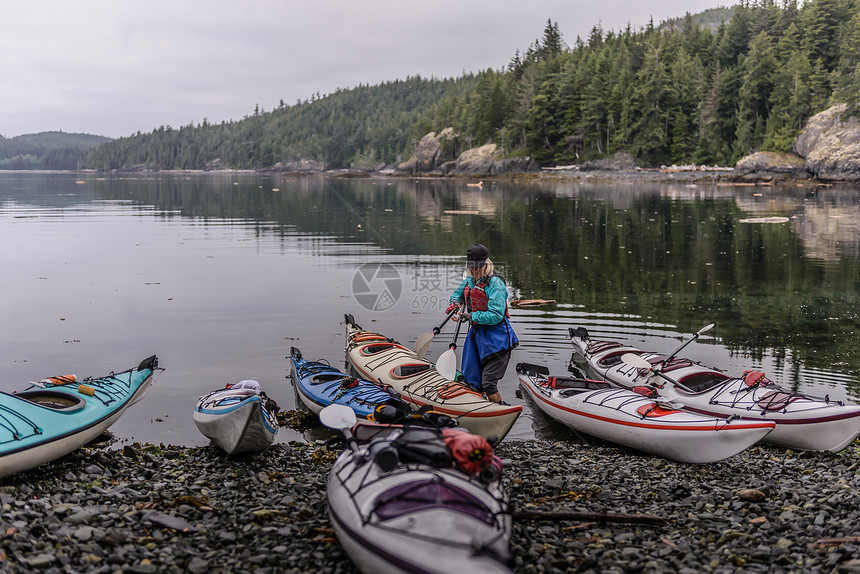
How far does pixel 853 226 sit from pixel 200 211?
5246 centimetres

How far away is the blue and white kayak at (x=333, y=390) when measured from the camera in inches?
391

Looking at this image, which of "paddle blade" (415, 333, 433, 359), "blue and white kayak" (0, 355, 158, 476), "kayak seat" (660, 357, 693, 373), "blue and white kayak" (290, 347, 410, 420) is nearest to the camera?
"blue and white kayak" (0, 355, 158, 476)

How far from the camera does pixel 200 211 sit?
60.2 meters

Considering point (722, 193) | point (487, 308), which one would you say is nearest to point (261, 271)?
point (487, 308)

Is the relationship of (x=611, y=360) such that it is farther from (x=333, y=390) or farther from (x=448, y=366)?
(x=333, y=390)

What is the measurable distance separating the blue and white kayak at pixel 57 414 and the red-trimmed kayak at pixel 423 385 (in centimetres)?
412

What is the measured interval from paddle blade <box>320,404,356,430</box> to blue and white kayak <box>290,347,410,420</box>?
1838 millimetres

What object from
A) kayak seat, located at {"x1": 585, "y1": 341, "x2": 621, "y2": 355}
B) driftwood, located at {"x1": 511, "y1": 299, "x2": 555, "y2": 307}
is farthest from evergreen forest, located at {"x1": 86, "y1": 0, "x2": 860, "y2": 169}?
kayak seat, located at {"x1": 585, "y1": 341, "x2": 621, "y2": 355}

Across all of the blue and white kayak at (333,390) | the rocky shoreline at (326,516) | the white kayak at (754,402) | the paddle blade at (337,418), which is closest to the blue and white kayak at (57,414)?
the rocky shoreline at (326,516)

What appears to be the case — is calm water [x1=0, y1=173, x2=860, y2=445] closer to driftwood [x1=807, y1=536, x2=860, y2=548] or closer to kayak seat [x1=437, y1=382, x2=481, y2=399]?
kayak seat [x1=437, y1=382, x2=481, y2=399]

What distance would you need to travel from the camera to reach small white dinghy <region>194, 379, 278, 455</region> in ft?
28.4

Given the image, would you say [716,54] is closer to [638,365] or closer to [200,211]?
[200,211]

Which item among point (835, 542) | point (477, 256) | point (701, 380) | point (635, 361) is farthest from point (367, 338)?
point (835, 542)

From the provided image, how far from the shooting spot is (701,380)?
1102 centimetres
